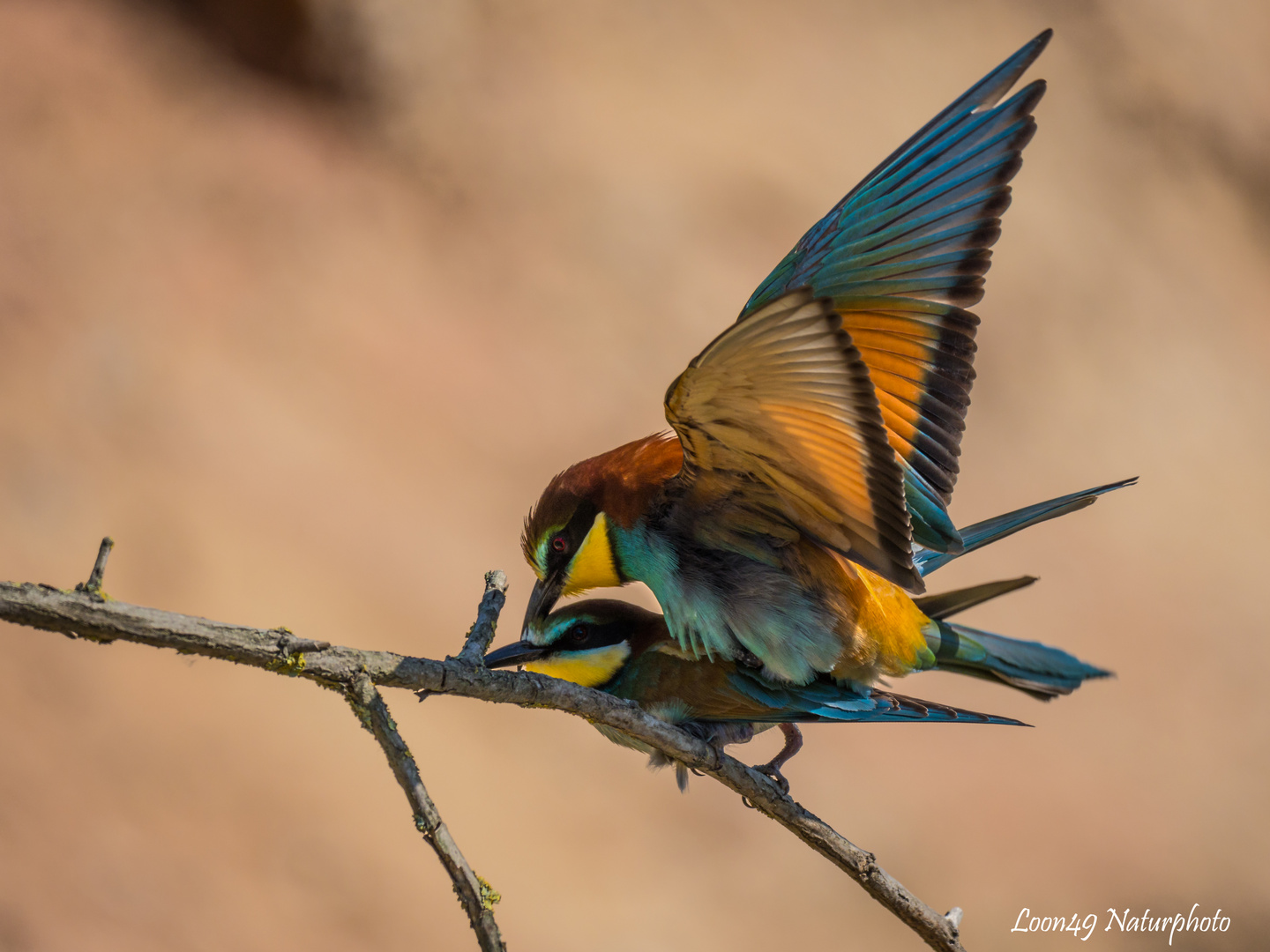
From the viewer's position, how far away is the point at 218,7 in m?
4.56

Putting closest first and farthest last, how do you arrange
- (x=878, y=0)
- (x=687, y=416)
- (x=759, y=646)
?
(x=687, y=416)
(x=759, y=646)
(x=878, y=0)

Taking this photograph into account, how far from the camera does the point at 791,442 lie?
1179 millimetres

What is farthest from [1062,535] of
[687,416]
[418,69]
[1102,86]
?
[687,416]

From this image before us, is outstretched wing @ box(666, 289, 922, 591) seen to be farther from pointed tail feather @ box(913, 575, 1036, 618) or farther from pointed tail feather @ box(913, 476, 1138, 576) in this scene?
pointed tail feather @ box(913, 575, 1036, 618)

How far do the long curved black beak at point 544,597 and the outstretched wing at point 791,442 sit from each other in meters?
0.24

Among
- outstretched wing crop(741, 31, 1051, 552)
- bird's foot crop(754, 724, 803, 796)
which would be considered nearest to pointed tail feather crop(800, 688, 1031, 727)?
bird's foot crop(754, 724, 803, 796)

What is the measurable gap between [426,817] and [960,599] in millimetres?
1003

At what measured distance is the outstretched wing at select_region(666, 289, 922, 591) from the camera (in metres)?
1.04

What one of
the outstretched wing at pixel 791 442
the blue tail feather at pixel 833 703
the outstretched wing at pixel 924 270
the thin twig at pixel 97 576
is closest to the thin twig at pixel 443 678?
the thin twig at pixel 97 576

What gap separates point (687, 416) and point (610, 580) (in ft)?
1.09

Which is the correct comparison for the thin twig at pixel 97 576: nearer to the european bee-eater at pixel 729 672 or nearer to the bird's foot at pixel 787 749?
the european bee-eater at pixel 729 672

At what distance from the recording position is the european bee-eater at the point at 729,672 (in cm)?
149

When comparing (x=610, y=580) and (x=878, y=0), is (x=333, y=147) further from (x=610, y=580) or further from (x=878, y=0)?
(x=610, y=580)

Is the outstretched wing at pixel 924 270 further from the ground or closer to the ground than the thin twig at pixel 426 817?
further from the ground
